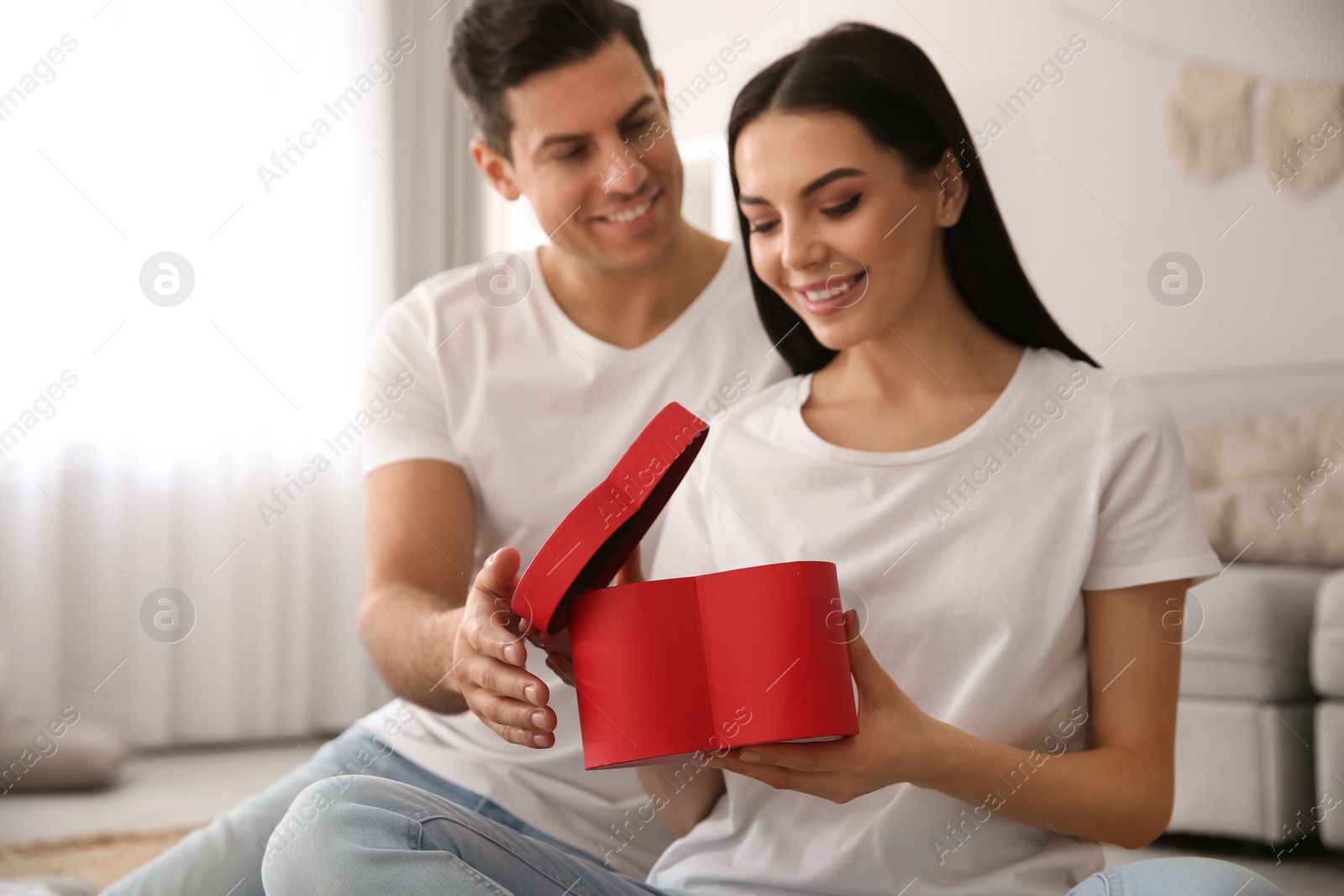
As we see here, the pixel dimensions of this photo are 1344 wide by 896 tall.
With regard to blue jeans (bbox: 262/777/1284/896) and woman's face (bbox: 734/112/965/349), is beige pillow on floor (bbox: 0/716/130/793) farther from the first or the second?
woman's face (bbox: 734/112/965/349)

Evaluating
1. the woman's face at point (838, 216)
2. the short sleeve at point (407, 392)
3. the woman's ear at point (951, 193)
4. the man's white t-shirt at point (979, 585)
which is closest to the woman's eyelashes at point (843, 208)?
the woman's face at point (838, 216)

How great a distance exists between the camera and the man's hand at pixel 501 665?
2.62 feet

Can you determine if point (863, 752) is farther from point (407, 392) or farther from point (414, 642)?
point (407, 392)

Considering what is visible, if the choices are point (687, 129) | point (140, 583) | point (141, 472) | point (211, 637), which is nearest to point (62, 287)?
point (141, 472)

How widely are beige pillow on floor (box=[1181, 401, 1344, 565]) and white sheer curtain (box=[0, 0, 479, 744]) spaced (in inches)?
93.6

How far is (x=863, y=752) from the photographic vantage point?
79cm

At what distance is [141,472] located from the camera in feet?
9.91

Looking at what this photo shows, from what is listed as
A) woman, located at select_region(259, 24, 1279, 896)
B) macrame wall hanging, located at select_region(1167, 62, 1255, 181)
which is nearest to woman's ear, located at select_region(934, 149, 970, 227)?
woman, located at select_region(259, 24, 1279, 896)

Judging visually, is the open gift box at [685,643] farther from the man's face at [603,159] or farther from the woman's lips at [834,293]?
the man's face at [603,159]

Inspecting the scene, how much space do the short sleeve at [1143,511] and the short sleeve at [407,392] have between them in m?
0.77

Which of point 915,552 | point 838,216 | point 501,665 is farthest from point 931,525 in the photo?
point 501,665

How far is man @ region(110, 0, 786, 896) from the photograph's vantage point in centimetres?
124

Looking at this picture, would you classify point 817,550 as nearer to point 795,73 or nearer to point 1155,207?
point 795,73

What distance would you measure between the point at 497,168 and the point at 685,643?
962 mm
